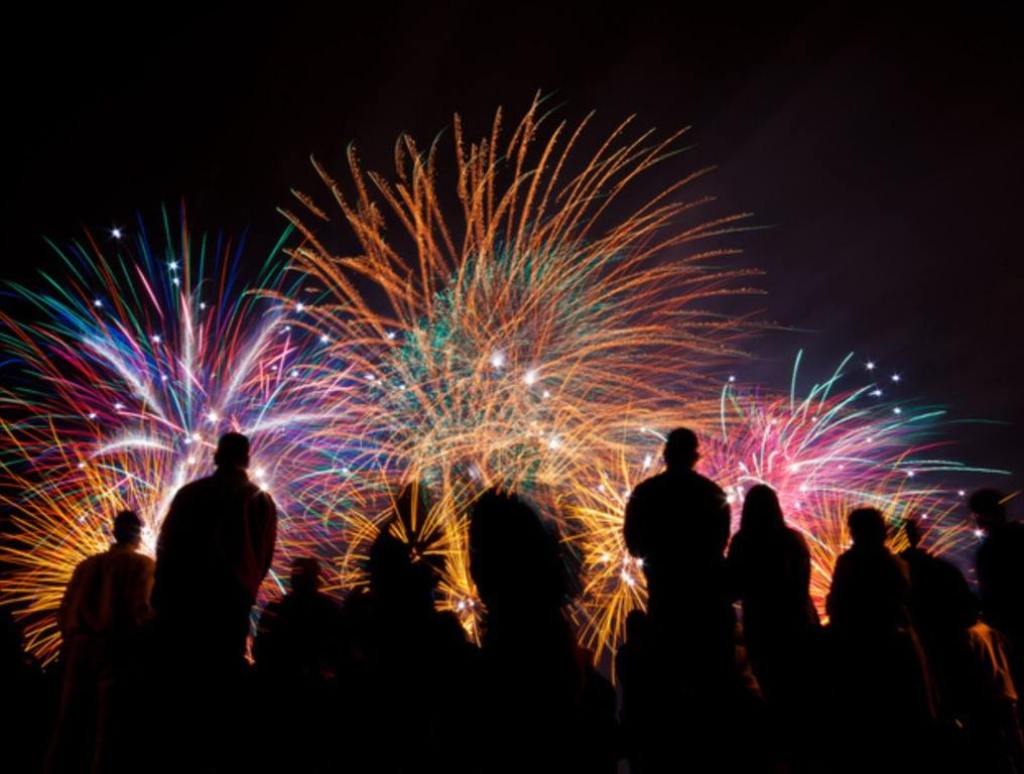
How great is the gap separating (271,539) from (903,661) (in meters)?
4.37

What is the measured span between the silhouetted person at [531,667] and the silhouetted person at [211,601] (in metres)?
1.73

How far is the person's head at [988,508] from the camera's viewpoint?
20.3 ft

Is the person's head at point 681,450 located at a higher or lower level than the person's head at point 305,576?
higher

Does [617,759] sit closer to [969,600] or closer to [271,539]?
[271,539]

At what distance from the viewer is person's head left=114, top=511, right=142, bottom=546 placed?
6469 millimetres

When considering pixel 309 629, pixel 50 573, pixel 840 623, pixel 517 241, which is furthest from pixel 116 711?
pixel 517 241

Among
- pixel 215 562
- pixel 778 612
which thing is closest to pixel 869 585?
pixel 778 612

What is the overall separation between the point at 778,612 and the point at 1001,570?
2801 mm

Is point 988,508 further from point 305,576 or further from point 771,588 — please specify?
point 305,576

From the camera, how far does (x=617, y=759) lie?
3.54m

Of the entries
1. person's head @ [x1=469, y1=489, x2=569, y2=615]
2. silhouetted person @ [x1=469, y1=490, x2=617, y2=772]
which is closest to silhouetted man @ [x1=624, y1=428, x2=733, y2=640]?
silhouetted person @ [x1=469, y1=490, x2=617, y2=772]

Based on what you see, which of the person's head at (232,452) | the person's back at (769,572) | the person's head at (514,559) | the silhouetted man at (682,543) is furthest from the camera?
the person's head at (232,452)

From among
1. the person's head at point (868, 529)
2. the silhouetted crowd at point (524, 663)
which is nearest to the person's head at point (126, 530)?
the silhouetted crowd at point (524, 663)

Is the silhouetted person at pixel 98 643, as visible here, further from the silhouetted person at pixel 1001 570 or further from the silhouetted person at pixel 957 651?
the silhouetted person at pixel 1001 570
